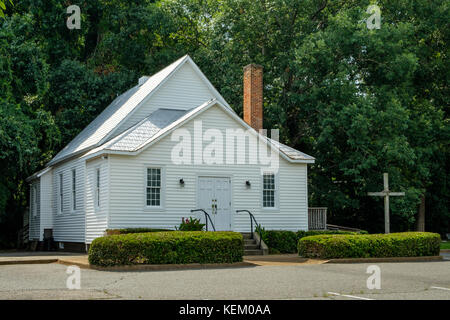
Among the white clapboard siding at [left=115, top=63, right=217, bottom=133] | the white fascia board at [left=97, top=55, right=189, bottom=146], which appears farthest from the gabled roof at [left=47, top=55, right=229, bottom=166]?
the white clapboard siding at [left=115, top=63, right=217, bottom=133]

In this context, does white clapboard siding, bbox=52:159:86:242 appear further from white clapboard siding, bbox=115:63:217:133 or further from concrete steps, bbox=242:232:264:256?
concrete steps, bbox=242:232:264:256

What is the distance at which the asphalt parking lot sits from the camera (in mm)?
10531

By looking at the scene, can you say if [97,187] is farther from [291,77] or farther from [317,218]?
[291,77]

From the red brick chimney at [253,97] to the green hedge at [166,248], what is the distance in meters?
11.6

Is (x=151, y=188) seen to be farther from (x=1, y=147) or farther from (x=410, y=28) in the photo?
(x=410, y=28)

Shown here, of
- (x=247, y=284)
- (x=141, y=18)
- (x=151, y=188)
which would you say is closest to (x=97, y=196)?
(x=151, y=188)

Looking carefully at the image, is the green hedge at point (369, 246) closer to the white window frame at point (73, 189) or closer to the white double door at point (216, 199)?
the white double door at point (216, 199)

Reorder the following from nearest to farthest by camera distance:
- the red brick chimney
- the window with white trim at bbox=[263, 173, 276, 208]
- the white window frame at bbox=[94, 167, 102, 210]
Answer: the white window frame at bbox=[94, 167, 102, 210], the window with white trim at bbox=[263, 173, 276, 208], the red brick chimney

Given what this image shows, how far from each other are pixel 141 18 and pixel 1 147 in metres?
16.1

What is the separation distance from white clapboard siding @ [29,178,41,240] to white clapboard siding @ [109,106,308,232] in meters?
9.86

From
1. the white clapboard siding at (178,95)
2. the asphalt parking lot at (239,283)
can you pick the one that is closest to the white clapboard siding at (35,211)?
the white clapboard siding at (178,95)

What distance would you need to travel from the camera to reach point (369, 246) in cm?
1922

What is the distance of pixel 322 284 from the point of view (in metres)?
12.3

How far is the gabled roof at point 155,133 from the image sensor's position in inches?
945
